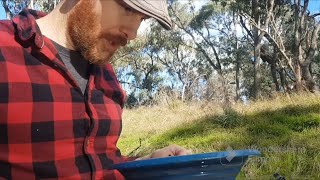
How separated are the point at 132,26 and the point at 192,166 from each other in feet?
1.64

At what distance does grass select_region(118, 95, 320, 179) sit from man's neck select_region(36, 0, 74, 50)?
2.20m

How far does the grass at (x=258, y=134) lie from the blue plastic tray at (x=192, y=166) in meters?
2.45

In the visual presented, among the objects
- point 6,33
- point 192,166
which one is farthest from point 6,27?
point 192,166

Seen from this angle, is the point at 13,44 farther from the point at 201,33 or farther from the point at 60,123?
the point at 201,33

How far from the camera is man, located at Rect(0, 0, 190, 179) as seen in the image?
128 centimetres

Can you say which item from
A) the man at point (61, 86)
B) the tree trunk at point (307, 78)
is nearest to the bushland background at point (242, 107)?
the tree trunk at point (307, 78)

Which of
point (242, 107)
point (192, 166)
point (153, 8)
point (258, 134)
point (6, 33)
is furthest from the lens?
point (242, 107)

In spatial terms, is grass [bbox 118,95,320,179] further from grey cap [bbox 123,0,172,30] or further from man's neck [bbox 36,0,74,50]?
grey cap [bbox 123,0,172,30]

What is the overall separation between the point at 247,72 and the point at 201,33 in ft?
11.2

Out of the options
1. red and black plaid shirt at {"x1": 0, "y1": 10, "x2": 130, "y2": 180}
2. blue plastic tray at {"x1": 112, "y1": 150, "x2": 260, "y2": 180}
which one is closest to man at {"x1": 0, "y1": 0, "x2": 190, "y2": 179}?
red and black plaid shirt at {"x1": 0, "y1": 10, "x2": 130, "y2": 180}

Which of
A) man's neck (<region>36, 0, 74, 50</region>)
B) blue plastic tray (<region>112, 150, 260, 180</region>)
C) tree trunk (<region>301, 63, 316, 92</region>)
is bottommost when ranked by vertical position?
tree trunk (<region>301, 63, 316, 92</region>)

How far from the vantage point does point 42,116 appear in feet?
4.37

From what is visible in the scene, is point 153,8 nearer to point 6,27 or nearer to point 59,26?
point 59,26

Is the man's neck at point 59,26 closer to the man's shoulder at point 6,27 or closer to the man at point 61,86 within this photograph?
the man at point 61,86
